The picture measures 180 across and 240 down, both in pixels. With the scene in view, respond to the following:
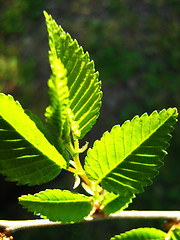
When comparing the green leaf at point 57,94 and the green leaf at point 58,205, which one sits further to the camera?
the green leaf at point 58,205

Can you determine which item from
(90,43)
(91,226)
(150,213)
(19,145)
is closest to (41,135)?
(19,145)

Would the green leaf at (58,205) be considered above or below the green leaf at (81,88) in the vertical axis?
below

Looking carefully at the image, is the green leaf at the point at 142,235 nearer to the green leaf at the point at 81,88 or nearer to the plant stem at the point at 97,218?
the plant stem at the point at 97,218

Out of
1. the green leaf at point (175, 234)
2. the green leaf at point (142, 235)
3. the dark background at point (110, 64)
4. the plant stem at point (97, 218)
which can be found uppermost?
the dark background at point (110, 64)

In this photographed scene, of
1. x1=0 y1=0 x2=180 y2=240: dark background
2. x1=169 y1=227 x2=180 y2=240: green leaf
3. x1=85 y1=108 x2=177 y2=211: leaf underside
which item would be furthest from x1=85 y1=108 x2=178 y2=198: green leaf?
x1=0 y1=0 x2=180 y2=240: dark background

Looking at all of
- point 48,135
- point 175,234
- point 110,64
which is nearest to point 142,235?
point 175,234

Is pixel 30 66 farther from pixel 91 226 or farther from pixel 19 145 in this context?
pixel 19 145

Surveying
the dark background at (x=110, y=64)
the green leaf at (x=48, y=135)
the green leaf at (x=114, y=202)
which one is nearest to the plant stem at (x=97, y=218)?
the green leaf at (x=114, y=202)
